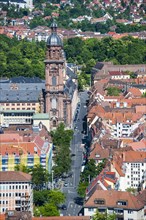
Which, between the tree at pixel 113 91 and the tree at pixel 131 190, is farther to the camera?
the tree at pixel 113 91

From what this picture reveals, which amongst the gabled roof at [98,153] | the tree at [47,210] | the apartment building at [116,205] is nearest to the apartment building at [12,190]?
the tree at [47,210]

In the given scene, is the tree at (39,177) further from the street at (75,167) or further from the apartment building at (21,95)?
the apartment building at (21,95)

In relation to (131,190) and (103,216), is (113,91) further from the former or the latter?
(103,216)

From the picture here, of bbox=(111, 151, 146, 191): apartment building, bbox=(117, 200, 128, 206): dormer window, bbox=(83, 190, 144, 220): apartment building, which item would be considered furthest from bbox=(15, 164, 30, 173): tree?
bbox=(117, 200, 128, 206): dormer window

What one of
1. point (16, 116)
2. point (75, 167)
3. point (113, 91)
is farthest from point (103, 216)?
point (113, 91)

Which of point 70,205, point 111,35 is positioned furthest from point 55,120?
point 111,35

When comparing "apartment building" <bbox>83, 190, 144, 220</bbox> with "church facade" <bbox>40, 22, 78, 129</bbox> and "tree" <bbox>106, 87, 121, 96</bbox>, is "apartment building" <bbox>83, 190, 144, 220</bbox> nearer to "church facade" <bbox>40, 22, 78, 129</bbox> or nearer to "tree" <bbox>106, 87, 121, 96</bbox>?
"church facade" <bbox>40, 22, 78, 129</bbox>
